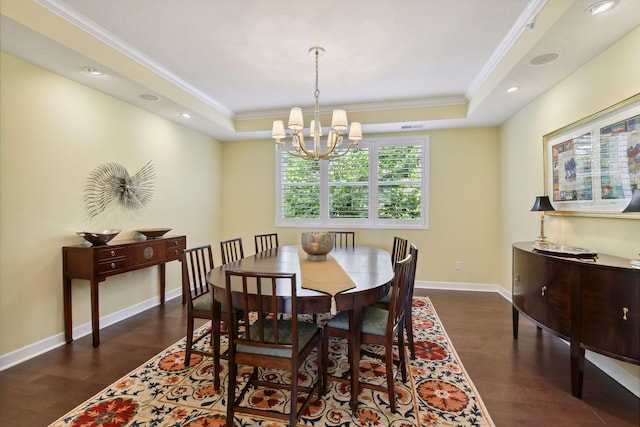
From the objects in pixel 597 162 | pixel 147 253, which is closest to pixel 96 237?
pixel 147 253

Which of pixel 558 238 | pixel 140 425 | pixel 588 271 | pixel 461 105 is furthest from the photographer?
pixel 461 105

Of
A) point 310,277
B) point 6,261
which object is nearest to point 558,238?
point 310,277

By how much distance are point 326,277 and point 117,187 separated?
2706 millimetres

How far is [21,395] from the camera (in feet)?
6.66

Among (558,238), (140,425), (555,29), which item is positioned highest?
(555,29)

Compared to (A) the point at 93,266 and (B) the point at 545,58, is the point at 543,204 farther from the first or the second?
(A) the point at 93,266

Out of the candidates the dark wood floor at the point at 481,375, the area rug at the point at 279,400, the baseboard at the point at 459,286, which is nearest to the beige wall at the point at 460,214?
the baseboard at the point at 459,286

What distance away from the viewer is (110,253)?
2.87m

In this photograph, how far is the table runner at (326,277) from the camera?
6.12ft

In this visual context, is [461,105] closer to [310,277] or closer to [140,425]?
[310,277]

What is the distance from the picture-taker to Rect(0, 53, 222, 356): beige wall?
2447 millimetres

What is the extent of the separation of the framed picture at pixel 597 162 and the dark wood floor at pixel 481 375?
1.24m

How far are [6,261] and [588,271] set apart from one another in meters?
4.24

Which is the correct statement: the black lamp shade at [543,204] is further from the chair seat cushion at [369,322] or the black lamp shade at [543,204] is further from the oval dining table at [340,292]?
the chair seat cushion at [369,322]
